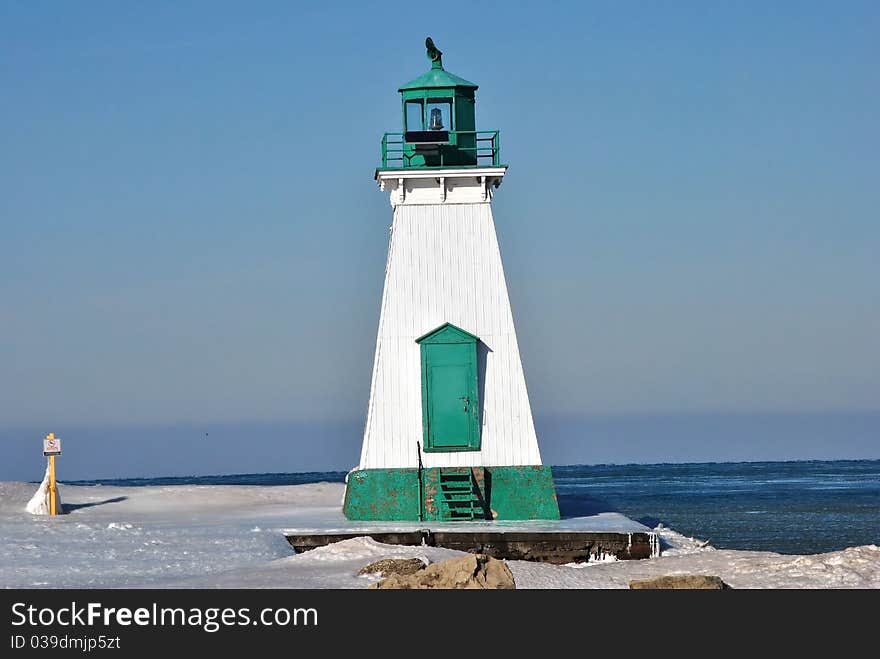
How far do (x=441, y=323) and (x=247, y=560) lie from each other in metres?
5.96

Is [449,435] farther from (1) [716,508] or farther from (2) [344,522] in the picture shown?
(1) [716,508]

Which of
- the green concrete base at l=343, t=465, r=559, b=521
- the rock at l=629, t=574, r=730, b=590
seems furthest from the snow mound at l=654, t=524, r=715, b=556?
the rock at l=629, t=574, r=730, b=590

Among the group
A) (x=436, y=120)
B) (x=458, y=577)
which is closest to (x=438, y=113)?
(x=436, y=120)

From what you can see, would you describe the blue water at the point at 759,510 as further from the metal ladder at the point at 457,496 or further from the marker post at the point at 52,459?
the marker post at the point at 52,459

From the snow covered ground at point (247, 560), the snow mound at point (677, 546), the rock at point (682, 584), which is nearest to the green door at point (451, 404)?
the snow covered ground at point (247, 560)

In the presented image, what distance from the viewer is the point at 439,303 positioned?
78.2ft

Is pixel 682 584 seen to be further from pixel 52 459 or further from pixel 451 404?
pixel 52 459

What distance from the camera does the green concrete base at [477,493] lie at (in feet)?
76.3

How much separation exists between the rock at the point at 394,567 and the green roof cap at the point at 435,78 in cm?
965

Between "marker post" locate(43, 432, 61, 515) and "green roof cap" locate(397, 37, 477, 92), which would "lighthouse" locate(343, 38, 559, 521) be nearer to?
"green roof cap" locate(397, 37, 477, 92)
